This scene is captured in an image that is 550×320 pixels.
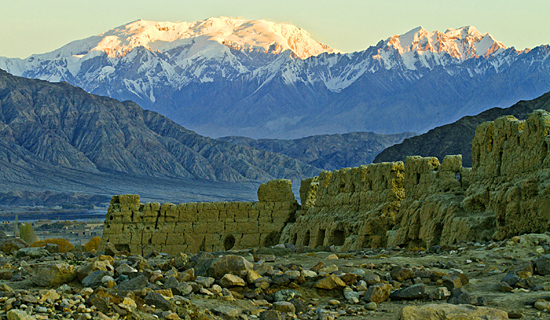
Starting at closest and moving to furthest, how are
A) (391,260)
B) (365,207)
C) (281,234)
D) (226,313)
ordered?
(226,313) → (391,260) → (365,207) → (281,234)

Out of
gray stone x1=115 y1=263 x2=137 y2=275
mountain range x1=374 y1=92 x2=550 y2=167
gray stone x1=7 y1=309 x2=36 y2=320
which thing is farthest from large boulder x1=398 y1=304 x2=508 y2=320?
mountain range x1=374 y1=92 x2=550 y2=167

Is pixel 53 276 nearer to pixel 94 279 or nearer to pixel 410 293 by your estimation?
pixel 94 279

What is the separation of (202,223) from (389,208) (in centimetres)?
1214

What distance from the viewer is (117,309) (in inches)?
472

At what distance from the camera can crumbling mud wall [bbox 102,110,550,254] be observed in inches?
861

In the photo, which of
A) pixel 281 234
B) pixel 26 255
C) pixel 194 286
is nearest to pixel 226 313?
pixel 194 286

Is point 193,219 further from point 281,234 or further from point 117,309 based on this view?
point 117,309

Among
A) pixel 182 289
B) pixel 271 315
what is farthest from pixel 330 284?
pixel 182 289

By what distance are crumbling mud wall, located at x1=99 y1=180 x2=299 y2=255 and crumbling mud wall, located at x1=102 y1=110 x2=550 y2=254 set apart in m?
0.05

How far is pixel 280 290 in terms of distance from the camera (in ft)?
47.0

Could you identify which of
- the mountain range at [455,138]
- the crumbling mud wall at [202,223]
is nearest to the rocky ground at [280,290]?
the crumbling mud wall at [202,223]

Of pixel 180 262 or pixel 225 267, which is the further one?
pixel 180 262

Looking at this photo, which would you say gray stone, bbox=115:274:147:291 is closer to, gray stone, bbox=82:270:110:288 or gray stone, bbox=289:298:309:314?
gray stone, bbox=82:270:110:288

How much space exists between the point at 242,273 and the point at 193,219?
25.7 meters
